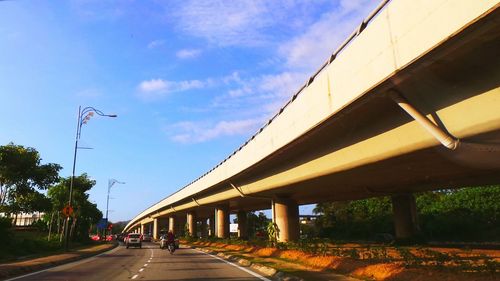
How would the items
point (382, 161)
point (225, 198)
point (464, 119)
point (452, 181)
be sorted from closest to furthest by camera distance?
point (464, 119), point (382, 161), point (452, 181), point (225, 198)

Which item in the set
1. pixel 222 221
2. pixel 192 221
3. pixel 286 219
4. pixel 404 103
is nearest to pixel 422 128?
pixel 404 103

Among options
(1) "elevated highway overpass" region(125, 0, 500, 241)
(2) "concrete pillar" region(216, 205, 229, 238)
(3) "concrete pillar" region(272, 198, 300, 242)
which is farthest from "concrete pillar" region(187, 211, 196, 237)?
(1) "elevated highway overpass" region(125, 0, 500, 241)

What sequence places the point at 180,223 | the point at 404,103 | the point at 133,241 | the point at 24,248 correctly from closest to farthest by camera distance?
the point at 404,103
the point at 24,248
the point at 133,241
the point at 180,223

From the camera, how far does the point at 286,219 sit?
115 ft

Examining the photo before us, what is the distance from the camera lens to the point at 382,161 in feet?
58.6

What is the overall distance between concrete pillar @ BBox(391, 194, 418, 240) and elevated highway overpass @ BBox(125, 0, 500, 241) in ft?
34.3

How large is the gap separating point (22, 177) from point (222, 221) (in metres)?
28.5

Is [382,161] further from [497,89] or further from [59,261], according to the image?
[59,261]

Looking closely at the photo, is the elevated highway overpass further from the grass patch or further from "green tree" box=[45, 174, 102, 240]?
"green tree" box=[45, 174, 102, 240]

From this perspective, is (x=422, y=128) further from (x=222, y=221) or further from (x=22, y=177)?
(x=222, y=221)

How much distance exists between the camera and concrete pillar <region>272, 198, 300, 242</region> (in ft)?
112

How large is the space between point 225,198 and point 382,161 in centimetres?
3134

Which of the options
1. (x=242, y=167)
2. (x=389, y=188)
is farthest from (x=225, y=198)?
(x=389, y=188)

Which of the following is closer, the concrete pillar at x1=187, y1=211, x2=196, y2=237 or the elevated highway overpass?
the elevated highway overpass
